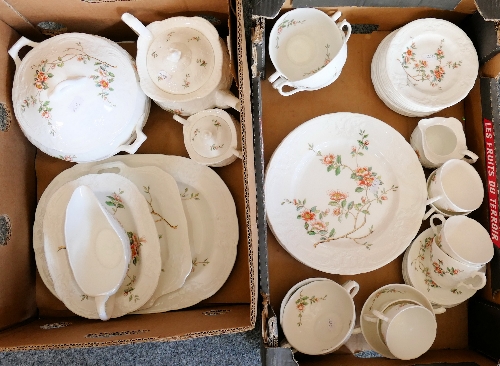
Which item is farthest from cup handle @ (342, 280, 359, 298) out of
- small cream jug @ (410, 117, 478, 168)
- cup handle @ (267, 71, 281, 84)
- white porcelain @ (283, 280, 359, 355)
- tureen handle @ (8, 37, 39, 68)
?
tureen handle @ (8, 37, 39, 68)

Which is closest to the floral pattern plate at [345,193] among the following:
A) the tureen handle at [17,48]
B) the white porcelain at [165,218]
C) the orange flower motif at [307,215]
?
the orange flower motif at [307,215]

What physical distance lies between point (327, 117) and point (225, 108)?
0.16 metres

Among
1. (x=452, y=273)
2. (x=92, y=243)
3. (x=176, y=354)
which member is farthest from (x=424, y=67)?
(x=176, y=354)

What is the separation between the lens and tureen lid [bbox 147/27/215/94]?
64 centimetres

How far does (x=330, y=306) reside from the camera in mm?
671

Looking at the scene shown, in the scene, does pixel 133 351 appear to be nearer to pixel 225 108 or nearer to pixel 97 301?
pixel 97 301

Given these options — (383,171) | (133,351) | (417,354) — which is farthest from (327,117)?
(133,351)

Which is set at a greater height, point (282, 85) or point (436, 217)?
point (282, 85)

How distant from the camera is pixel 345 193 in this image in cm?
71

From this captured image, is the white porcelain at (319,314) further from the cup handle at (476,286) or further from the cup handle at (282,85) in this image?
the cup handle at (282,85)

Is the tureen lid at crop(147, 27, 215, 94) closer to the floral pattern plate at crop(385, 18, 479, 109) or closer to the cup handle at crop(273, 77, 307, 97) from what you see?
the cup handle at crop(273, 77, 307, 97)

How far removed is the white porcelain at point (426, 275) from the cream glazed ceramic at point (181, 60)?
0.36 meters

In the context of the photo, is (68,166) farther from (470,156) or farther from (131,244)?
(470,156)

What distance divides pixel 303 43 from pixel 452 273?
0.42m
